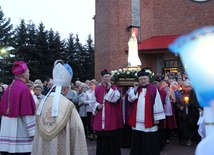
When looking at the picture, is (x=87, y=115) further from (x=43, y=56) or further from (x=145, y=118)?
(x=43, y=56)

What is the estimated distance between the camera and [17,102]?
470cm

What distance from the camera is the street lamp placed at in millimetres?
1383

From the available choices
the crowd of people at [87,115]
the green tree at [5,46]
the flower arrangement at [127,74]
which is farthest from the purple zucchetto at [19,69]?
the green tree at [5,46]

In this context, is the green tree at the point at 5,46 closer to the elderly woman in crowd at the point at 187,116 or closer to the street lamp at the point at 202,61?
the elderly woman in crowd at the point at 187,116

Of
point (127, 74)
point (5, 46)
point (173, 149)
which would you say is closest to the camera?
point (127, 74)

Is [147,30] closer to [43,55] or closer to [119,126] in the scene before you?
[43,55]

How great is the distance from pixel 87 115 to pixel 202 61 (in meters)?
9.34

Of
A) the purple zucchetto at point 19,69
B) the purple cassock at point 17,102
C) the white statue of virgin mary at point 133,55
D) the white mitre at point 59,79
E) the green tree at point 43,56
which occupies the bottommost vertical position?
the purple cassock at point 17,102

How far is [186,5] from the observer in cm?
2184

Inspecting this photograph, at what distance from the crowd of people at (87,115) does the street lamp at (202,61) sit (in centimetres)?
260

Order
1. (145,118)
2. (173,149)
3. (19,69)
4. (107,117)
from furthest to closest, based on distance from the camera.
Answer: (173,149) < (107,117) < (145,118) < (19,69)

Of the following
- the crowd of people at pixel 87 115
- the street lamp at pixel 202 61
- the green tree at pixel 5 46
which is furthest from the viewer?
the green tree at pixel 5 46

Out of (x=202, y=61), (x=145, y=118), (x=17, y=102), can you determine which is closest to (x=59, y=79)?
(x=17, y=102)

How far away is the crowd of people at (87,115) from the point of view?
3.87 m
